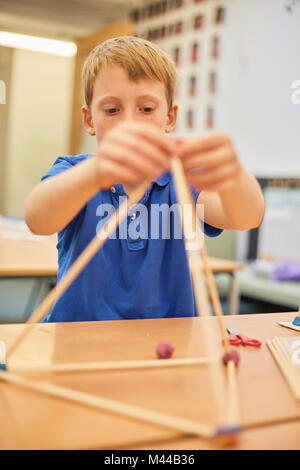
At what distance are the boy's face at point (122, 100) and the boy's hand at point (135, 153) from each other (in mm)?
288

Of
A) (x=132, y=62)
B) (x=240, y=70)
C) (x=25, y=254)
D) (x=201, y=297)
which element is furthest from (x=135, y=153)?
(x=240, y=70)

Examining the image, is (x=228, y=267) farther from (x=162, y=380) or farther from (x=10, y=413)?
(x=10, y=413)

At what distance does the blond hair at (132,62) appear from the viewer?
75cm

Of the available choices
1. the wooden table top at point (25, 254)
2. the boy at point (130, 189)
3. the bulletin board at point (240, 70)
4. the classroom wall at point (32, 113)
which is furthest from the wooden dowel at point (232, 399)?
the classroom wall at point (32, 113)

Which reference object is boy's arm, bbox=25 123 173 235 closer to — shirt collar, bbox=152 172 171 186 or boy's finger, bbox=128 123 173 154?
boy's finger, bbox=128 123 173 154

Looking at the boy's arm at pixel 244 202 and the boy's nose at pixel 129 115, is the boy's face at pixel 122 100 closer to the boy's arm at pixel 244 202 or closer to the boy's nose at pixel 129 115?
the boy's nose at pixel 129 115

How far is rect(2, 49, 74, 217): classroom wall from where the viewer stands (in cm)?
423

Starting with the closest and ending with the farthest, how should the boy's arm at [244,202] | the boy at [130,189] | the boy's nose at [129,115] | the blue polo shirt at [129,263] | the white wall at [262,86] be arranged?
the boy at [130,189] → the boy's arm at [244,202] → the boy's nose at [129,115] → the blue polo shirt at [129,263] → the white wall at [262,86]

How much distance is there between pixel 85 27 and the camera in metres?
4.43

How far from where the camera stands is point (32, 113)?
4488 millimetres

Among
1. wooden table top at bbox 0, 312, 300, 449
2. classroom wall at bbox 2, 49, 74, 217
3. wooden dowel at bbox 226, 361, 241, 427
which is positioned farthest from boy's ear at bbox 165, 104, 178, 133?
classroom wall at bbox 2, 49, 74, 217

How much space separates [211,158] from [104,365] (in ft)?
0.83

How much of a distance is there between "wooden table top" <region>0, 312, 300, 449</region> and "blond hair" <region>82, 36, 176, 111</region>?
423 mm

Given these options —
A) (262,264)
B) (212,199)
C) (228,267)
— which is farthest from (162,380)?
(262,264)
